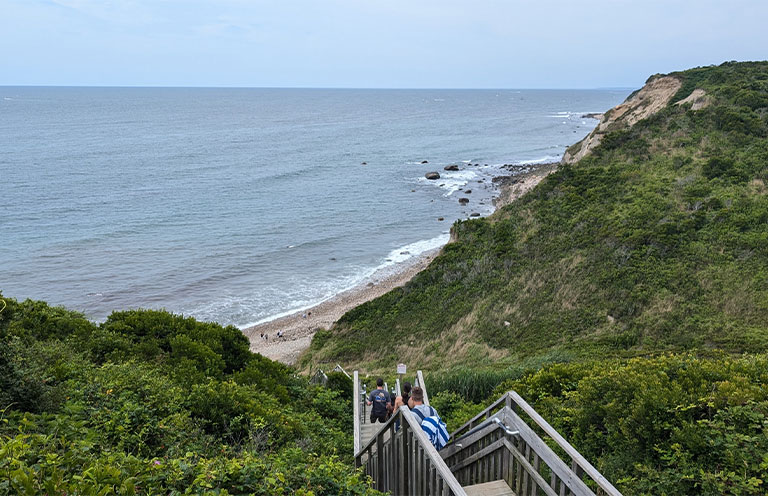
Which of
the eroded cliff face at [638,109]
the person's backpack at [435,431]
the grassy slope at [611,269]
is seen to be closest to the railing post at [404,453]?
the person's backpack at [435,431]

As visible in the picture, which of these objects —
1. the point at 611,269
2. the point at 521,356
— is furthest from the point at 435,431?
the point at 611,269

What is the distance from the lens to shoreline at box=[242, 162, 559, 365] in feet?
92.9

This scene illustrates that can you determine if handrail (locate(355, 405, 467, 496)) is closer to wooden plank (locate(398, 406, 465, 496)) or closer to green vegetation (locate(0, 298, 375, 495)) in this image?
wooden plank (locate(398, 406, 465, 496))

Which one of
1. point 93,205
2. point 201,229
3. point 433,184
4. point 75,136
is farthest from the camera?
point 75,136

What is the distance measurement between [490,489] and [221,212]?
166 feet

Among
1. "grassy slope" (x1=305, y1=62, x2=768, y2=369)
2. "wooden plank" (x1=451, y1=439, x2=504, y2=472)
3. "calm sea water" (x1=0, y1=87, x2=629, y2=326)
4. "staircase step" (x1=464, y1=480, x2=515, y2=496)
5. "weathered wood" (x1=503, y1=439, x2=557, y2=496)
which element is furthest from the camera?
"calm sea water" (x1=0, y1=87, x2=629, y2=326)

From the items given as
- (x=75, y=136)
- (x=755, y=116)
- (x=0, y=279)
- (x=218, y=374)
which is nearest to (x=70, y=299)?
(x=0, y=279)

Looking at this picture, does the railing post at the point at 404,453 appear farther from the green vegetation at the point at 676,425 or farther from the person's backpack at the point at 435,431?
the green vegetation at the point at 676,425

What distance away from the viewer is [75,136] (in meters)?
98.9

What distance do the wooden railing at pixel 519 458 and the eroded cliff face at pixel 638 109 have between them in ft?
136

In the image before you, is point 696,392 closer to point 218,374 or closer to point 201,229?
point 218,374

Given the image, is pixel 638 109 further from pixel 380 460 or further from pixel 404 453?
pixel 404 453

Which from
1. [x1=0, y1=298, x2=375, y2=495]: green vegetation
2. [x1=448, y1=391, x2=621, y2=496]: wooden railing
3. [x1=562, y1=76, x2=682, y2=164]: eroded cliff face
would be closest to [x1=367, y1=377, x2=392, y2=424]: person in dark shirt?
[x1=0, y1=298, x2=375, y2=495]: green vegetation

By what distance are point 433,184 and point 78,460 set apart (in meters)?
64.3
